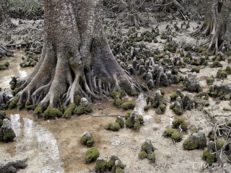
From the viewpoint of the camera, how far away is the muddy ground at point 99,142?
15.8 feet

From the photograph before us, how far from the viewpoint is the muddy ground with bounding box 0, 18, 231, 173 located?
482cm

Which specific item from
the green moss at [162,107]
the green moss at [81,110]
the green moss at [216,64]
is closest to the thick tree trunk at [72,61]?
the green moss at [81,110]

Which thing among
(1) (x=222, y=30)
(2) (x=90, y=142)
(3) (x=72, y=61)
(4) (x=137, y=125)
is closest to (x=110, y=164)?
(2) (x=90, y=142)

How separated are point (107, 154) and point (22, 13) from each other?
59.5 feet

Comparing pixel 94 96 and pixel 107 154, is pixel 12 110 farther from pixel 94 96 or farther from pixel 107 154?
pixel 107 154

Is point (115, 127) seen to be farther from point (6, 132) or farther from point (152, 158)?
point (6, 132)

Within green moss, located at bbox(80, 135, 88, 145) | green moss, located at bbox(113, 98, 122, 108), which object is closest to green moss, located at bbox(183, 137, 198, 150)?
green moss, located at bbox(80, 135, 88, 145)

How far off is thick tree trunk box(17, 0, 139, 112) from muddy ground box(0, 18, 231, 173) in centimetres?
53

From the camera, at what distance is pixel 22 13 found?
817 inches

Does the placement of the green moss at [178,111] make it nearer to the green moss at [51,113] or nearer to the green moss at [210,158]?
the green moss at [210,158]

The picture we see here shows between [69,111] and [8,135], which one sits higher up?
[69,111]

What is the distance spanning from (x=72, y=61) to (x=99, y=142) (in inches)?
90.7

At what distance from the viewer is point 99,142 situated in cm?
552

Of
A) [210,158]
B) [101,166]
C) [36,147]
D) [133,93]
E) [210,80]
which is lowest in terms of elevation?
[36,147]
